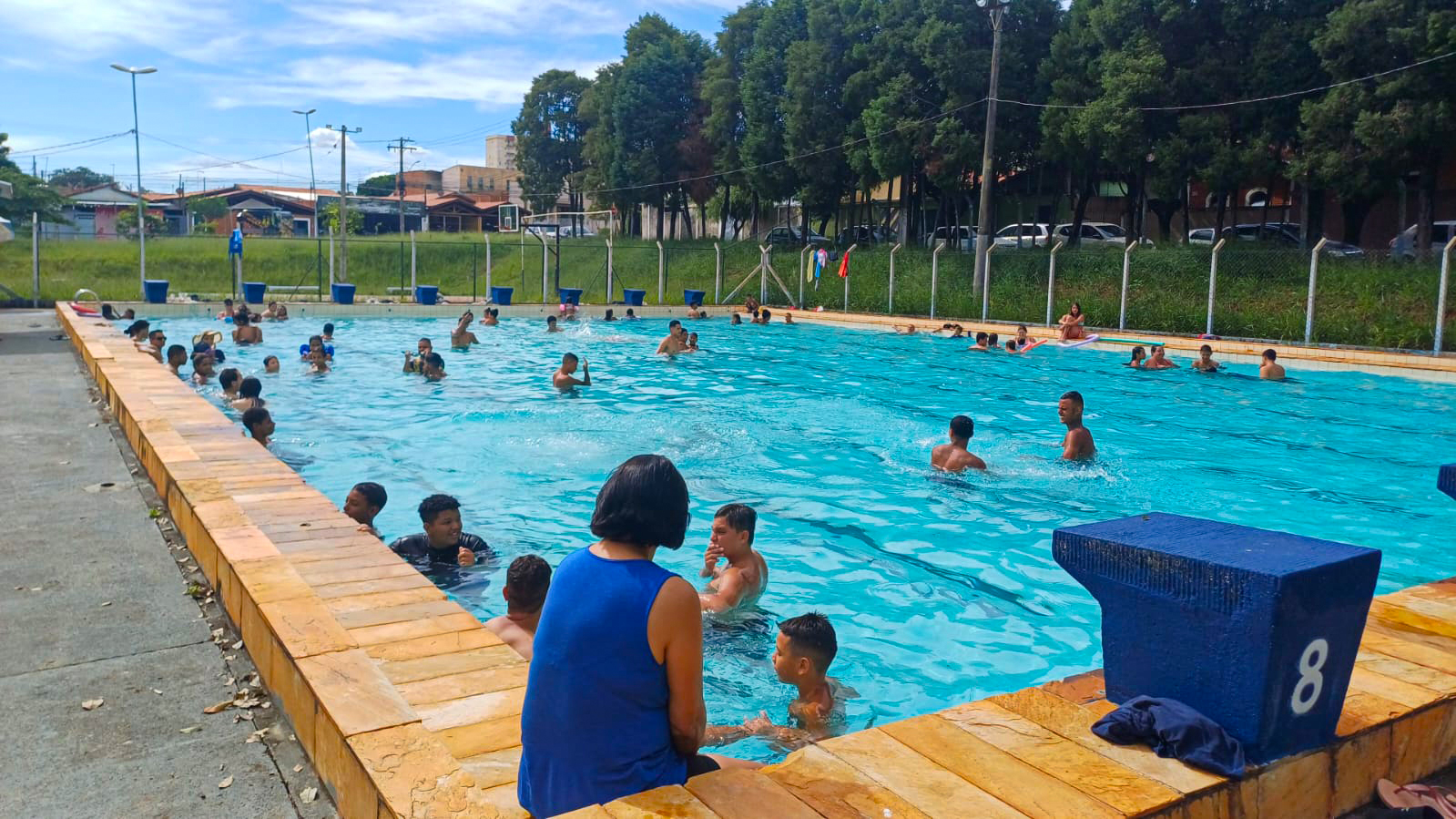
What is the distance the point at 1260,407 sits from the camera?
15945mm

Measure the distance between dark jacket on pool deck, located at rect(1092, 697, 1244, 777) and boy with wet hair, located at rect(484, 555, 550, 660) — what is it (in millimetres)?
2725

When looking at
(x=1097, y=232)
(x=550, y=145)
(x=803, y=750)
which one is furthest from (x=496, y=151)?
(x=803, y=750)

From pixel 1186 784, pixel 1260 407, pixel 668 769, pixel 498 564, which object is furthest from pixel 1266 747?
pixel 1260 407

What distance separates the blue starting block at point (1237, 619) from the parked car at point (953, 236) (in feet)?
122

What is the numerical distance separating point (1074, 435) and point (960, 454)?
154 cm

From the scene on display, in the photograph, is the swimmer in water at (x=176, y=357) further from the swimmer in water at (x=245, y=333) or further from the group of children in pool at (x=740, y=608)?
the group of children in pool at (x=740, y=608)

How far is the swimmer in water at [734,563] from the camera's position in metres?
6.27

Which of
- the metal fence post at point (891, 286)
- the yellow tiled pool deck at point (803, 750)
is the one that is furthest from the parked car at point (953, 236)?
the yellow tiled pool deck at point (803, 750)

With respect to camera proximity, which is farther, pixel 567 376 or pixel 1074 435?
pixel 567 376

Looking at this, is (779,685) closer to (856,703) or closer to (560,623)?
(856,703)

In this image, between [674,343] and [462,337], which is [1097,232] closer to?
[674,343]

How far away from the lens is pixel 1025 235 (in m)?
45.8

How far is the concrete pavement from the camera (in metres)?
3.52

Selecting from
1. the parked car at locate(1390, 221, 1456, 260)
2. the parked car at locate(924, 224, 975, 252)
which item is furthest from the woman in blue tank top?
the parked car at locate(924, 224, 975, 252)
